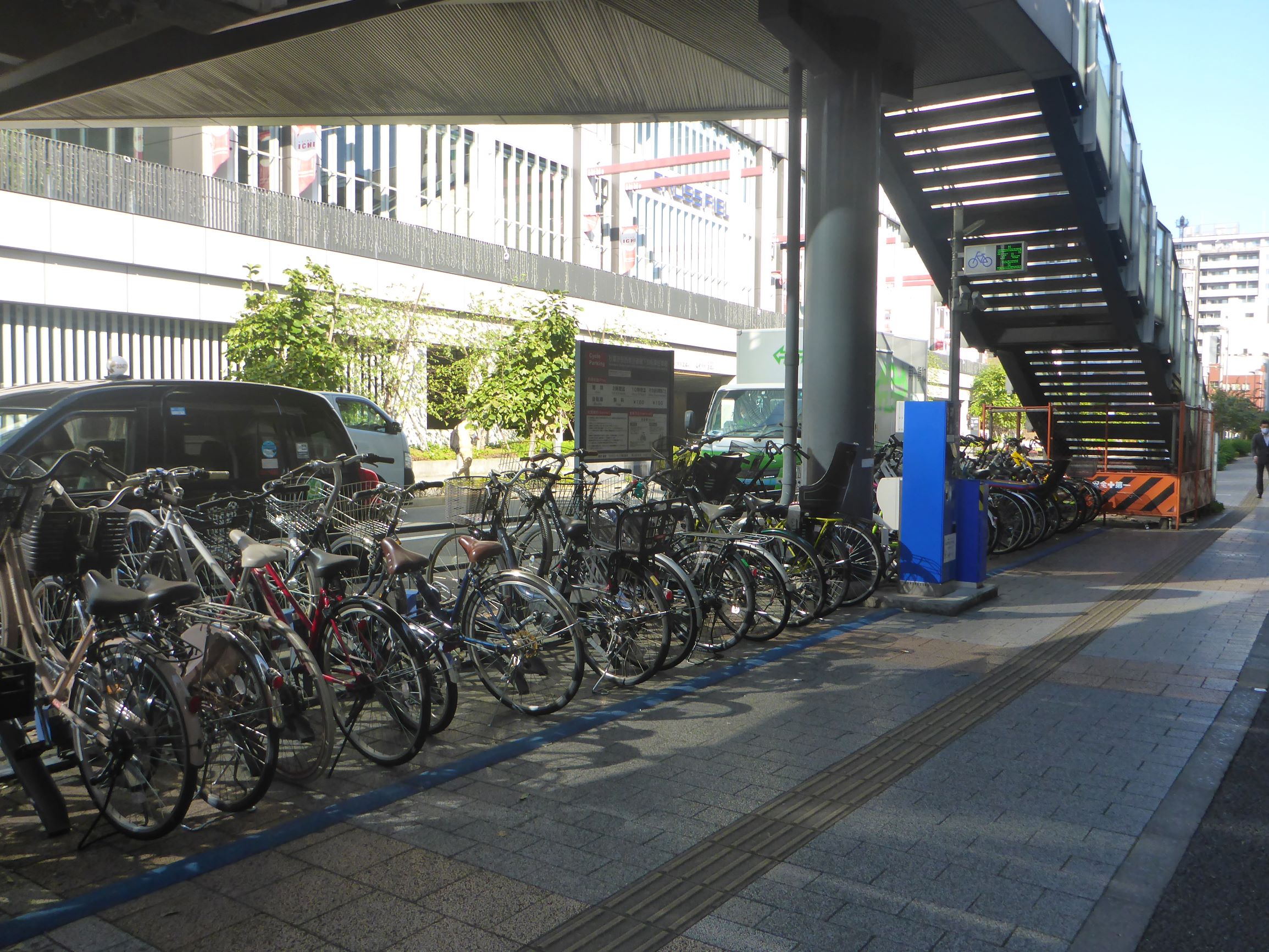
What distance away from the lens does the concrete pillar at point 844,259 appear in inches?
394

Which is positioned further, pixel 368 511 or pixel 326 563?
pixel 368 511

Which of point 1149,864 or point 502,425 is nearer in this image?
point 1149,864

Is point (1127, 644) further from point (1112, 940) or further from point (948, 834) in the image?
point (1112, 940)

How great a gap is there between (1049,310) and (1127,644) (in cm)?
842

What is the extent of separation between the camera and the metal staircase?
11977mm

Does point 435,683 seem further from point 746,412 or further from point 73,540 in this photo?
point 746,412

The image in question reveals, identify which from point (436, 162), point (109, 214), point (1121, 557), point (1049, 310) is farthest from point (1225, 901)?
point (436, 162)

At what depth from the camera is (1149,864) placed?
13.1 ft

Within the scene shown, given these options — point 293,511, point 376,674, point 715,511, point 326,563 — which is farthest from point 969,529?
point 326,563

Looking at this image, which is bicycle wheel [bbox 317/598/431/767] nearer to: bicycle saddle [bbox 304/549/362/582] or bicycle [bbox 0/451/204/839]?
bicycle saddle [bbox 304/549/362/582]

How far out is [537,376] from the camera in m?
19.2

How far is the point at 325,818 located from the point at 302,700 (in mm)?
469

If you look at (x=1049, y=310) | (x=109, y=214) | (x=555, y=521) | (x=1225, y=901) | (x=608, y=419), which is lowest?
(x=1225, y=901)

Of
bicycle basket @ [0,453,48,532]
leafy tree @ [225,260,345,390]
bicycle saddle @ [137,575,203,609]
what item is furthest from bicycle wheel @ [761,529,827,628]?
leafy tree @ [225,260,345,390]
